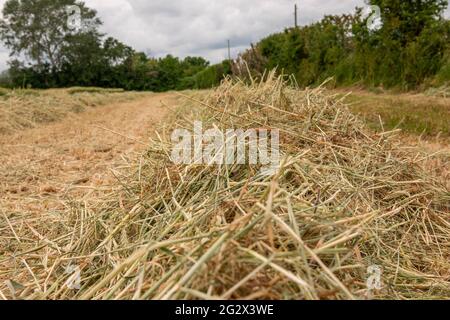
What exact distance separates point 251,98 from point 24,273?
1.49 meters

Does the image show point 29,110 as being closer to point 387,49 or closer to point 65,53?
point 387,49

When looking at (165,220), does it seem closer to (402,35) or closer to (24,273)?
(24,273)

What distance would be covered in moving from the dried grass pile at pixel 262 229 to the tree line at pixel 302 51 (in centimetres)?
157

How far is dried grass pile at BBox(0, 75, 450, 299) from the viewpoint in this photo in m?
0.82

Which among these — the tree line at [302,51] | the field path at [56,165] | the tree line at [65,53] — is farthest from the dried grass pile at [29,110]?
the tree line at [65,53]

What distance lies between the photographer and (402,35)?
8430mm

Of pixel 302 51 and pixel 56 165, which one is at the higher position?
pixel 302 51

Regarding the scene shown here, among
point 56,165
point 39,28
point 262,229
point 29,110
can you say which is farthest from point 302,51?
point 39,28

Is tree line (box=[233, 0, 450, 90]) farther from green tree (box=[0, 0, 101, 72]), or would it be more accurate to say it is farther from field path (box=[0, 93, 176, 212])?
green tree (box=[0, 0, 101, 72])

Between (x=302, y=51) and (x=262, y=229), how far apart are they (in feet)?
41.9

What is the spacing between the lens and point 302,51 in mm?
12906

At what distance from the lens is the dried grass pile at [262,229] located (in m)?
0.82
